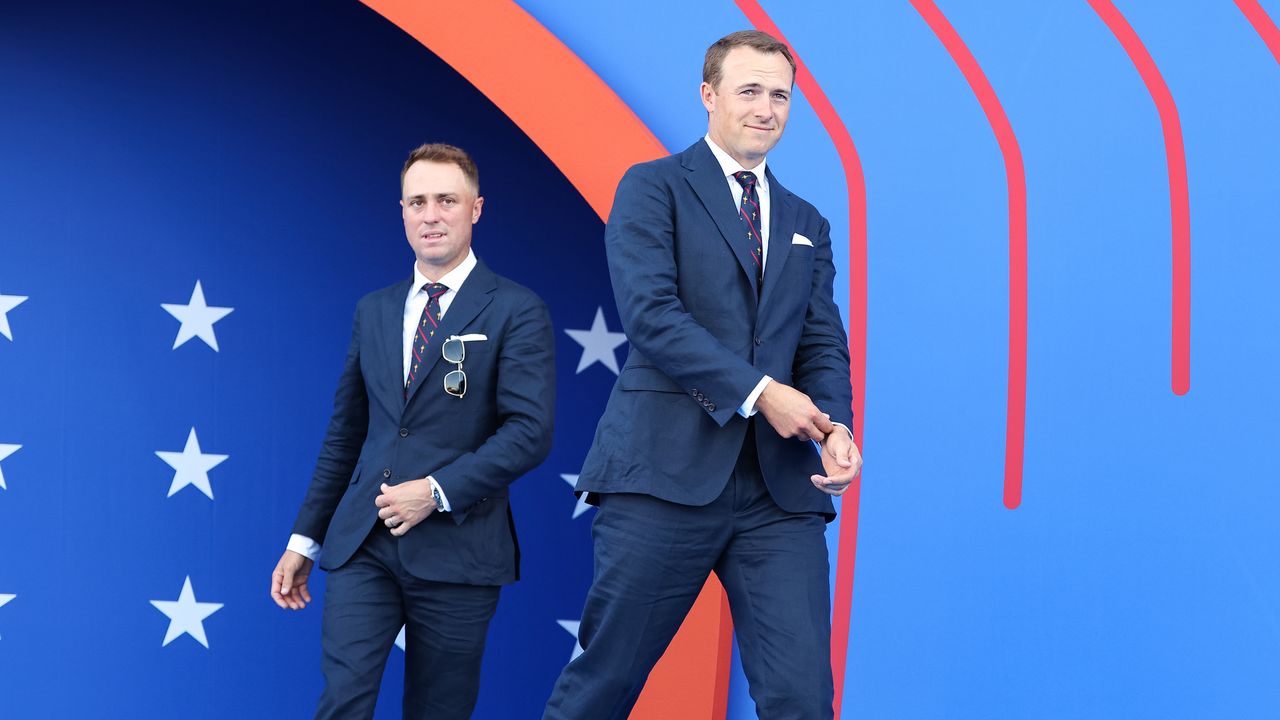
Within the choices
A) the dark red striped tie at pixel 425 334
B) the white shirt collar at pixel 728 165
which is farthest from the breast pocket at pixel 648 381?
the dark red striped tie at pixel 425 334

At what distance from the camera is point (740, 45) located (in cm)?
276

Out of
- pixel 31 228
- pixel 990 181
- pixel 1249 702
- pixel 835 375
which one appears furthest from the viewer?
pixel 31 228

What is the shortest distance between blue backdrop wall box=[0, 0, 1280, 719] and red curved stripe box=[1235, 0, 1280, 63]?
0.03 meters

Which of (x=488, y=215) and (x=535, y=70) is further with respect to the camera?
(x=488, y=215)

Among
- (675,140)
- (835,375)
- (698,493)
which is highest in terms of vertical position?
(675,140)

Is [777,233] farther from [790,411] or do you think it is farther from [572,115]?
[572,115]

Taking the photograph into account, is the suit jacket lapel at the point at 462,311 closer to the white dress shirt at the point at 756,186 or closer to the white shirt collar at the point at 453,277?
the white shirt collar at the point at 453,277

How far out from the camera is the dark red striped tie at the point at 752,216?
2.72m

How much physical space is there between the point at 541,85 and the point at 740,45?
87 centimetres

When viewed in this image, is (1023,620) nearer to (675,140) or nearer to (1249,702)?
(1249,702)

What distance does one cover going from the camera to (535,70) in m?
3.50

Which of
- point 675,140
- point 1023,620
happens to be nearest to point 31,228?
point 675,140

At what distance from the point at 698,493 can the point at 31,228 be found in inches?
100

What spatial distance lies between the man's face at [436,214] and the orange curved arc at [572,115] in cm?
28
